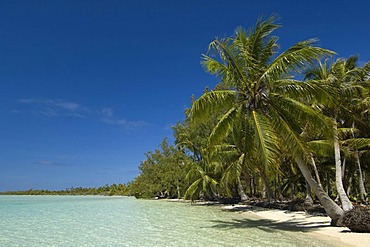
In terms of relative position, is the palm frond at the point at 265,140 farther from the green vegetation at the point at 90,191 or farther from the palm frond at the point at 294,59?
the green vegetation at the point at 90,191

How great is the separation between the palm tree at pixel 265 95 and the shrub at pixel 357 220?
1.31ft

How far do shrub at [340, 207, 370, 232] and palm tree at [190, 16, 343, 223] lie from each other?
0.40 metres

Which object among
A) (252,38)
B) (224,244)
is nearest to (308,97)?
(252,38)

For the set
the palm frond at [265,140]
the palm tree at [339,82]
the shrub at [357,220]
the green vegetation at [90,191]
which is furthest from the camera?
the green vegetation at [90,191]

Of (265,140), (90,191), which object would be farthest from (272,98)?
(90,191)

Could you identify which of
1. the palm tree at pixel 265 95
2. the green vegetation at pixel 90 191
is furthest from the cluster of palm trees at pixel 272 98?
the green vegetation at pixel 90 191

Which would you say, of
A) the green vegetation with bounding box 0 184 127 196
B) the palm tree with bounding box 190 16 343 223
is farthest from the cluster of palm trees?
the green vegetation with bounding box 0 184 127 196

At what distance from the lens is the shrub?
30.4 feet

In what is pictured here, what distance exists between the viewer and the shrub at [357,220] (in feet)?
30.4

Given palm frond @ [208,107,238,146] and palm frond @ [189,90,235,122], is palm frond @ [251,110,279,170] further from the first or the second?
palm frond @ [189,90,235,122]

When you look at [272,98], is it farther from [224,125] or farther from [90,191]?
[90,191]

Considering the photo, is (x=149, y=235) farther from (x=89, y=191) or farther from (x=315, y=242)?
(x=89, y=191)

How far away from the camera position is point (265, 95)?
36.3 feet

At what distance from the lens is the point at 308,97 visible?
10766 millimetres
